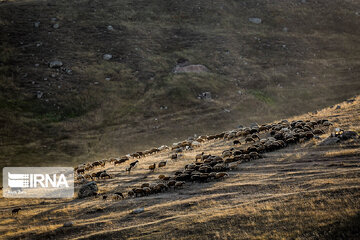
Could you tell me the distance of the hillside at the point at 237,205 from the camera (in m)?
11.7

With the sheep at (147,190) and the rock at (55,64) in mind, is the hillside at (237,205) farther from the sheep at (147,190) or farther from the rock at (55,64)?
the rock at (55,64)

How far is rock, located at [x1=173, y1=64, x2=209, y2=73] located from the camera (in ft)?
183

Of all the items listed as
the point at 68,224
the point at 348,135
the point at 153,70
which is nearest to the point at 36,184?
the point at 68,224

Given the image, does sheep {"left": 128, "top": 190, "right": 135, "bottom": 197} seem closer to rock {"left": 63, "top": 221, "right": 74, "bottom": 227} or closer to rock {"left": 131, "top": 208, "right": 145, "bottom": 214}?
rock {"left": 131, "top": 208, "right": 145, "bottom": 214}

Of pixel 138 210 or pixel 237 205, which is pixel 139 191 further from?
pixel 237 205

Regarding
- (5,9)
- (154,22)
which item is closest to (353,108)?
(154,22)

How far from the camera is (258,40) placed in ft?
213

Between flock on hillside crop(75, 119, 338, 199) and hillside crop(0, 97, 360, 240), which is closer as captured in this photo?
hillside crop(0, 97, 360, 240)

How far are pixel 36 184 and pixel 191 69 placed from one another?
34.9 metres

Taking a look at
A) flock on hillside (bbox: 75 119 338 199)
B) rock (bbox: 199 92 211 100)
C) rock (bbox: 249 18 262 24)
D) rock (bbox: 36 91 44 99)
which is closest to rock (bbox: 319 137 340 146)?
flock on hillside (bbox: 75 119 338 199)

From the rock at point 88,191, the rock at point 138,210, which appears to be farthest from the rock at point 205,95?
the rock at point 138,210

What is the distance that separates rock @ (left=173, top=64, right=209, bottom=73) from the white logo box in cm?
2810

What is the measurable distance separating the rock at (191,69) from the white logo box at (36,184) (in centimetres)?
2810

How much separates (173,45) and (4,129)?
31579mm
